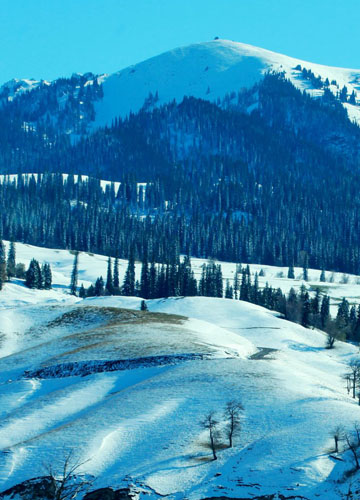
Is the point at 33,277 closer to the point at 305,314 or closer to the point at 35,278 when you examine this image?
the point at 35,278

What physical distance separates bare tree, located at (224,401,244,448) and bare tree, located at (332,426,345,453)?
7546 mm

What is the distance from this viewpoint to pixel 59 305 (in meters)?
122

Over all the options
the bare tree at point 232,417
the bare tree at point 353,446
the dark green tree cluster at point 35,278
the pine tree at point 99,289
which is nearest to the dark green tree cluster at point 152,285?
the pine tree at point 99,289

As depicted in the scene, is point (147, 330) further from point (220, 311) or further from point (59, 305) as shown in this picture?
point (220, 311)

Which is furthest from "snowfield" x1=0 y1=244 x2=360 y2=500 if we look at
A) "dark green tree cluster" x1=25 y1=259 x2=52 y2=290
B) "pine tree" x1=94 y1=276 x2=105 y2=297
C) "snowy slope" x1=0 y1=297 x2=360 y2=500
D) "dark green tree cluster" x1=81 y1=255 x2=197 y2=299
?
"pine tree" x1=94 y1=276 x2=105 y2=297

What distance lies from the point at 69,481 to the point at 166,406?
15194 millimetres

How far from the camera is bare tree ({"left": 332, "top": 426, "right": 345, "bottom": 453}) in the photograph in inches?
1899

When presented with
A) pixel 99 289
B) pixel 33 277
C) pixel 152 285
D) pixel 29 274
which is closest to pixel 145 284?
pixel 152 285

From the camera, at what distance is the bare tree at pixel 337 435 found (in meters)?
48.2

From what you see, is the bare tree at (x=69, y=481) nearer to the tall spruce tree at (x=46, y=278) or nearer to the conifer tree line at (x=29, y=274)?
the conifer tree line at (x=29, y=274)

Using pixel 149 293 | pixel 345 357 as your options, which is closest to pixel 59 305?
pixel 345 357

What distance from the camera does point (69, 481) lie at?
154 feet

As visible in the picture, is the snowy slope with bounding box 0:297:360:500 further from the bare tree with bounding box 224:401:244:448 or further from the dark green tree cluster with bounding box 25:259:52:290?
the dark green tree cluster with bounding box 25:259:52:290

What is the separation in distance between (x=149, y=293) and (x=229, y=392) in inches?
4754
